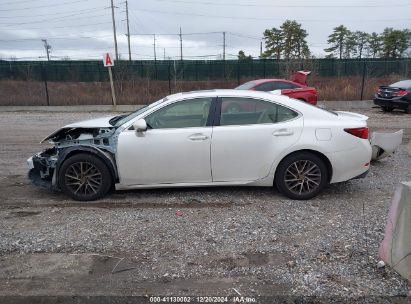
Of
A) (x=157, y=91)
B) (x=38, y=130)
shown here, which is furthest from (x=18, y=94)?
(x=38, y=130)

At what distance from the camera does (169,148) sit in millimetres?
5141

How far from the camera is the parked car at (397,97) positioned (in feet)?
50.8

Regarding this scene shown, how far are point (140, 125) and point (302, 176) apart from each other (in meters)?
2.28

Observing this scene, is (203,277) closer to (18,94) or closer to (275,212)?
(275,212)

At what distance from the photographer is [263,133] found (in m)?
5.20

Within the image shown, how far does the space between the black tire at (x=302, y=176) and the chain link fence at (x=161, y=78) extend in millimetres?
17185

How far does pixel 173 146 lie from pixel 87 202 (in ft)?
4.72

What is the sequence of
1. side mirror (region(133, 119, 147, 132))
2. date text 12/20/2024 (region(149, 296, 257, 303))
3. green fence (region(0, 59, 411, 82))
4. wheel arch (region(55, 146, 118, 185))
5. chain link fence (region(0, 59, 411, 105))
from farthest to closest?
green fence (region(0, 59, 411, 82)) → chain link fence (region(0, 59, 411, 105)) → wheel arch (region(55, 146, 118, 185)) → side mirror (region(133, 119, 147, 132)) → date text 12/20/2024 (region(149, 296, 257, 303))

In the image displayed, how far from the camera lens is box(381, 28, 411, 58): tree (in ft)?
198

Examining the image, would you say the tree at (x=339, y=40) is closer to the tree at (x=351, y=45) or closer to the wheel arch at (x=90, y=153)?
the tree at (x=351, y=45)

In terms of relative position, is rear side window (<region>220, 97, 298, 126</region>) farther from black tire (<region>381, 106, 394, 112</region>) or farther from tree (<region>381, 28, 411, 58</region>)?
tree (<region>381, 28, 411, 58</region>)

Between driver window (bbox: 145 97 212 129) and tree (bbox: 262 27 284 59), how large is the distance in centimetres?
5795

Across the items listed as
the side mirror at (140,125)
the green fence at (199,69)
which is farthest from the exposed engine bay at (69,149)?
the green fence at (199,69)

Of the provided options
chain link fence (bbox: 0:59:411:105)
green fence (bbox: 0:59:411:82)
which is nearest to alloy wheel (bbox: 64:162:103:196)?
chain link fence (bbox: 0:59:411:105)
